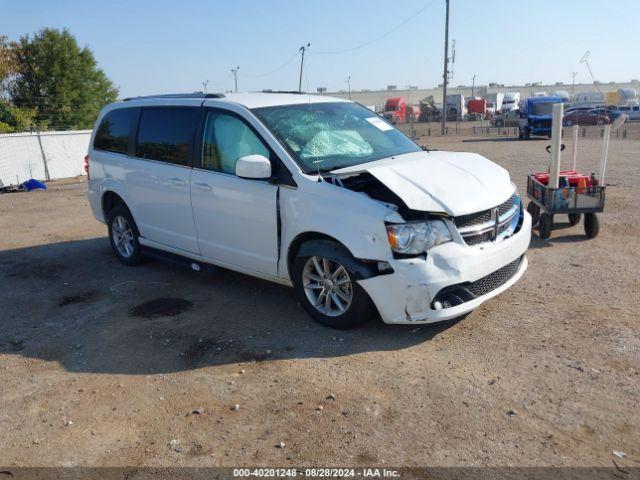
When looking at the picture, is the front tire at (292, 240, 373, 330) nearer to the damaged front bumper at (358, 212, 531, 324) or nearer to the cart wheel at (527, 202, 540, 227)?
the damaged front bumper at (358, 212, 531, 324)

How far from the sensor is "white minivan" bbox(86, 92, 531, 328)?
14.3ft

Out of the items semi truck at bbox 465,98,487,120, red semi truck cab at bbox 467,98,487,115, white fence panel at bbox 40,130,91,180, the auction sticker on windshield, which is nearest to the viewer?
the auction sticker on windshield

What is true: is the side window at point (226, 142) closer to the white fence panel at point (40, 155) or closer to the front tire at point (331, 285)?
the front tire at point (331, 285)

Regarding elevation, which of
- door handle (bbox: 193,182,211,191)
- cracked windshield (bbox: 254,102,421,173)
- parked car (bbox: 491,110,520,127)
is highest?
cracked windshield (bbox: 254,102,421,173)

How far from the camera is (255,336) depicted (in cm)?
491

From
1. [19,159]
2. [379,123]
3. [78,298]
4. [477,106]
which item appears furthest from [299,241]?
[477,106]

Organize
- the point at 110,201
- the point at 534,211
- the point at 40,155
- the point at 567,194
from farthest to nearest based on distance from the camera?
the point at 40,155 < the point at 534,211 < the point at 567,194 < the point at 110,201

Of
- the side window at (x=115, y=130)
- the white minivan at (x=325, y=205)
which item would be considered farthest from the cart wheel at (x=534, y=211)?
the side window at (x=115, y=130)

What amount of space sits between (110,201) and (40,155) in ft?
38.2

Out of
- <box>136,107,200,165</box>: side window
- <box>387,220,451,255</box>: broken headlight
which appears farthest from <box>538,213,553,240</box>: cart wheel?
<box>136,107,200,165</box>: side window

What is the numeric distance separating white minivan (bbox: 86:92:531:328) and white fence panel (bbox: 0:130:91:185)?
11.5m

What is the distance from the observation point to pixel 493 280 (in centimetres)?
474

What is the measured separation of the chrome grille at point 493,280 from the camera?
459 centimetres

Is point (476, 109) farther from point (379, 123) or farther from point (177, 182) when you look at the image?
point (177, 182)
